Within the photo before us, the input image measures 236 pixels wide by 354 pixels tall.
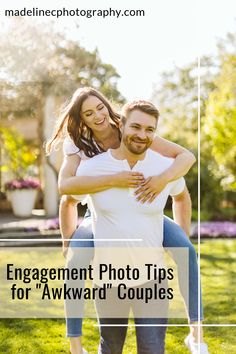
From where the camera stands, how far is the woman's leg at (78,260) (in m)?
2.29

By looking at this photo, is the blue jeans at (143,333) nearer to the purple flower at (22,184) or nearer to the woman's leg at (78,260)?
the woman's leg at (78,260)

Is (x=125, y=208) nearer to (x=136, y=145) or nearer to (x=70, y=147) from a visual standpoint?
(x=136, y=145)

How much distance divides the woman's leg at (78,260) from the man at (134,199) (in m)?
0.15

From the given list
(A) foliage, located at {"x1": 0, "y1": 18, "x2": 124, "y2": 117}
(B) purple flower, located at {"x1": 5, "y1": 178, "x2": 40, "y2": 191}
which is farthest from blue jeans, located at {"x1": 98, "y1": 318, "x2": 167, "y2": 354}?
(B) purple flower, located at {"x1": 5, "y1": 178, "x2": 40, "y2": 191}

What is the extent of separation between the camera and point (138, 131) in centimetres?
206

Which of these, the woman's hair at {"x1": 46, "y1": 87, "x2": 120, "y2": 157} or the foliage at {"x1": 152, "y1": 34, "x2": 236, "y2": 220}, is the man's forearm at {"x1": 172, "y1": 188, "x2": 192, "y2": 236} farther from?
the foliage at {"x1": 152, "y1": 34, "x2": 236, "y2": 220}

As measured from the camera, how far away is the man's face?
80.7 inches

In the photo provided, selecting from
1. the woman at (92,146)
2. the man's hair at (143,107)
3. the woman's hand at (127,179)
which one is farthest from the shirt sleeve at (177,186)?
the man's hair at (143,107)

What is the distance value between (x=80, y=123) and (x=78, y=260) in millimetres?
499

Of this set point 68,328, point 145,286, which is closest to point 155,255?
point 145,286

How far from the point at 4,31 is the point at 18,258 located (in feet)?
6.46

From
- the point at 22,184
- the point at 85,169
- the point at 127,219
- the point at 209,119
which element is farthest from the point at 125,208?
the point at 22,184

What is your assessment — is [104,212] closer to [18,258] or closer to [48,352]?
[48,352]

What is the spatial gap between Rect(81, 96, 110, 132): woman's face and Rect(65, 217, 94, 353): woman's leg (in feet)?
1.24
